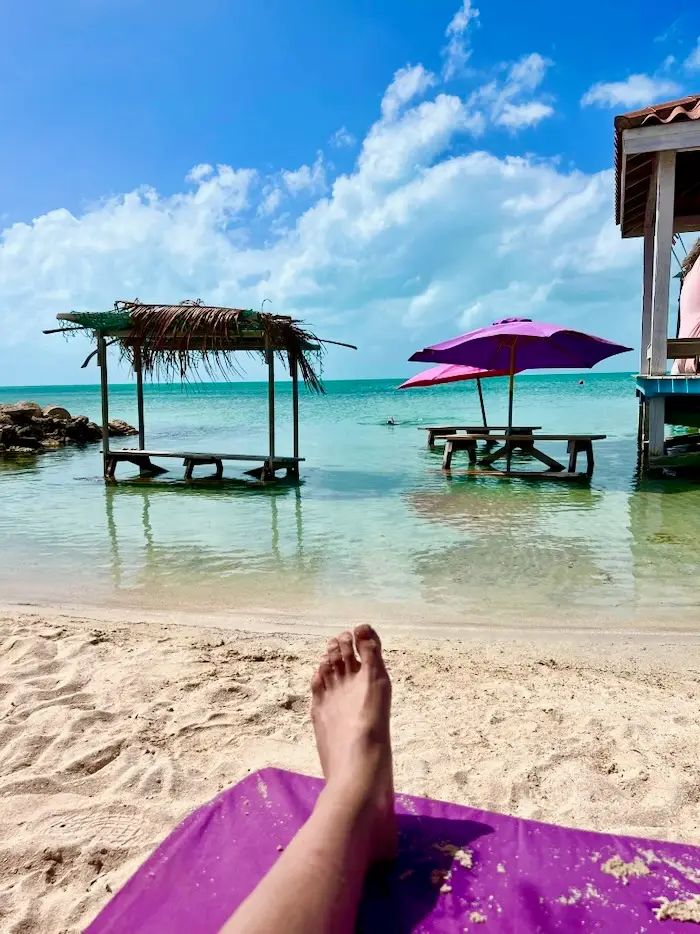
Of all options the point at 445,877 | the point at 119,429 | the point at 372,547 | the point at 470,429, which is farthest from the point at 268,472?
the point at 119,429

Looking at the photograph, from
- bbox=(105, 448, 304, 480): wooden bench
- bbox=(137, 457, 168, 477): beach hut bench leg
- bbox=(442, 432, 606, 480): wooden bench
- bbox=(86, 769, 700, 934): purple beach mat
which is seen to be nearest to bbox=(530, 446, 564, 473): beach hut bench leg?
bbox=(442, 432, 606, 480): wooden bench

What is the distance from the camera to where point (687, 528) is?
6191mm

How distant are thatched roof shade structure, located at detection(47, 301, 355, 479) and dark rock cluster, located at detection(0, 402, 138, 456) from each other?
6.30 m

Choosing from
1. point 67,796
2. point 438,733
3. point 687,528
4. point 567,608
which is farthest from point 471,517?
point 67,796

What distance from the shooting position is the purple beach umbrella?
9.07m

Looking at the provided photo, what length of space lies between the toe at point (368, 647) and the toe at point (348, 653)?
40 millimetres

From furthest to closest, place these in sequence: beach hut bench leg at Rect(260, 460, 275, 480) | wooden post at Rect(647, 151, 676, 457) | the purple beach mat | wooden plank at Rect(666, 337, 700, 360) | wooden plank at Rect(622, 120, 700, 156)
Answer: beach hut bench leg at Rect(260, 460, 275, 480), wooden plank at Rect(666, 337, 700, 360), wooden post at Rect(647, 151, 676, 457), wooden plank at Rect(622, 120, 700, 156), the purple beach mat

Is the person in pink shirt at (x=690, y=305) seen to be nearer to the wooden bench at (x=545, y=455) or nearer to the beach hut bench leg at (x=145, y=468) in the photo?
the wooden bench at (x=545, y=455)

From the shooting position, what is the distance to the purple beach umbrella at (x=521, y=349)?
357 inches

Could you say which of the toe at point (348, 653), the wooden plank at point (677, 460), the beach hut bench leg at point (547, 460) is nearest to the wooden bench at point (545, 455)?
the beach hut bench leg at point (547, 460)

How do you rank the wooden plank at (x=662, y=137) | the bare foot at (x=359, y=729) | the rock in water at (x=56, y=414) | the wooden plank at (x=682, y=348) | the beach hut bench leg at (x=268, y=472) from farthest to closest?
the rock in water at (x=56, y=414), the beach hut bench leg at (x=268, y=472), the wooden plank at (x=682, y=348), the wooden plank at (x=662, y=137), the bare foot at (x=359, y=729)

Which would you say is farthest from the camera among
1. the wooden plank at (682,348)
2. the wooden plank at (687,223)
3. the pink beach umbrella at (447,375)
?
the pink beach umbrella at (447,375)

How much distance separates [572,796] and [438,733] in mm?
531

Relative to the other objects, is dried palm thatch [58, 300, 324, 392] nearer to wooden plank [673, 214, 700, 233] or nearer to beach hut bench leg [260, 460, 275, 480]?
beach hut bench leg [260, 460, 275, 480]
